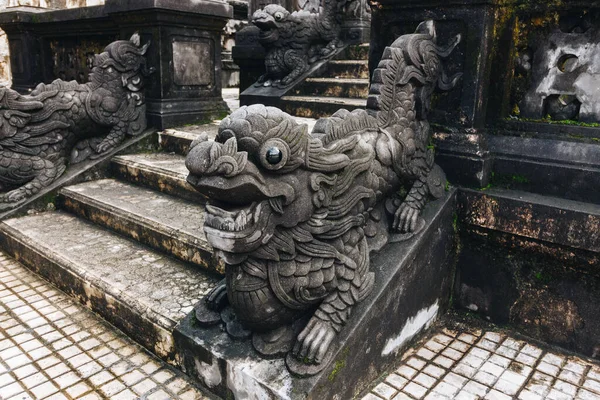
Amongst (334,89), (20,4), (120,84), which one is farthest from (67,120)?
(20,4)

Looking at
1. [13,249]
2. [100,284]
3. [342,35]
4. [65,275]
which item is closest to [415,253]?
[100,284]

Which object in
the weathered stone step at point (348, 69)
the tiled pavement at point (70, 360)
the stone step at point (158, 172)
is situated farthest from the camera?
the weathered stone step at point (348, 69)

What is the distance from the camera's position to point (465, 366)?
110 inches

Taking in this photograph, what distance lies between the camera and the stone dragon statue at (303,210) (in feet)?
6.81

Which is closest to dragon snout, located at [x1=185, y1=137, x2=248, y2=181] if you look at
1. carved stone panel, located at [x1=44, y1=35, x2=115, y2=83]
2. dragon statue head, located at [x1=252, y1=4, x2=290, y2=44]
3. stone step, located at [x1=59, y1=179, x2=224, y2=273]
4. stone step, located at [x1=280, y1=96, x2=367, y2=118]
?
stone step, located at [x1=59, y1=179, x2=224, y2=273]

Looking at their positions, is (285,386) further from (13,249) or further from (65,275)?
(13,249)

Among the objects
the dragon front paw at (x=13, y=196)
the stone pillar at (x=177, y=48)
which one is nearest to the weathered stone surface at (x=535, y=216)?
the stone pillar at (x=177, y=48)

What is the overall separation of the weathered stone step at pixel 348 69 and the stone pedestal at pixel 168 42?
4.41 ft

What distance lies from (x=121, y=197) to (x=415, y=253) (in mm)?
2718

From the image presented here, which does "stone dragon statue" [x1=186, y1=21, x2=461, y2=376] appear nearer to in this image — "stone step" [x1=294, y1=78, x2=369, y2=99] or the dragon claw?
the dragon claw

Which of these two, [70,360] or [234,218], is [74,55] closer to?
[70,360]

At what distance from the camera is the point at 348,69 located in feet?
19.1

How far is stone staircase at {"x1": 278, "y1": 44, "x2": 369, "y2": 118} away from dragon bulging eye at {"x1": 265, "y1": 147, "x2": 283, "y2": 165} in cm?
276

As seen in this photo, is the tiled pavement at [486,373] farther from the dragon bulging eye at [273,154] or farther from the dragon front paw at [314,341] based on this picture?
A: the dragon bulging eye at [273,154]
